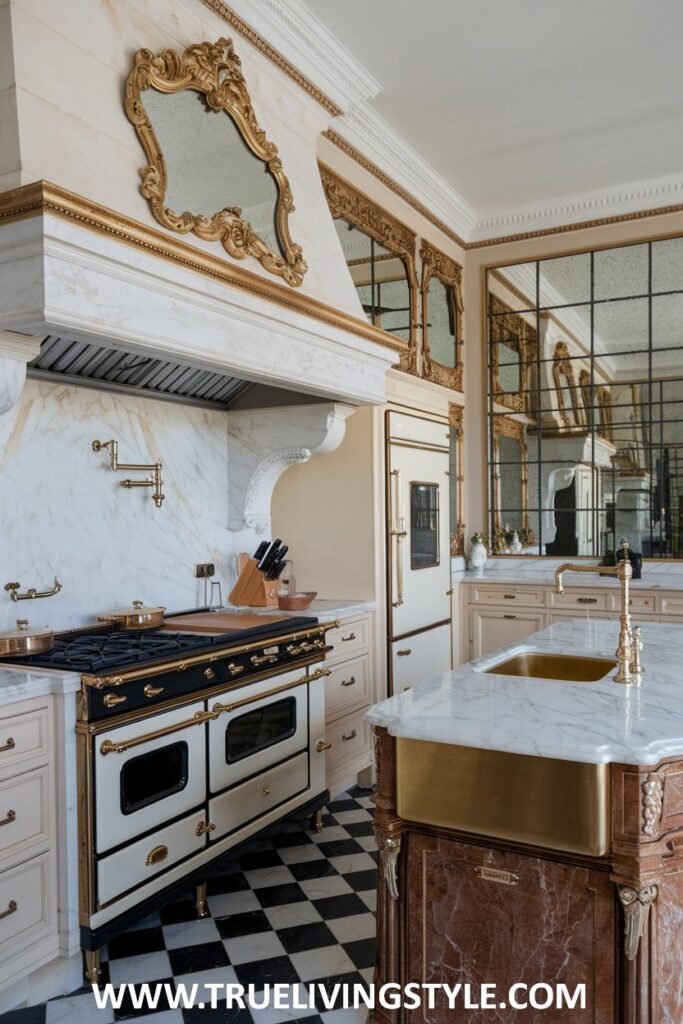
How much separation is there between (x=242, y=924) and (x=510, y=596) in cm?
337

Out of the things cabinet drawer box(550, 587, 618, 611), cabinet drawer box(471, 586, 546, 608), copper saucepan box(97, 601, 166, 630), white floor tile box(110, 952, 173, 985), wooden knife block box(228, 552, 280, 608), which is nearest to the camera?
white floor tile box(110, 952, 173, 985)

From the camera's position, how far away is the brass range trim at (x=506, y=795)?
1.79 m

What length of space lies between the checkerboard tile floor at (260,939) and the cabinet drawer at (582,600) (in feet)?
8.43

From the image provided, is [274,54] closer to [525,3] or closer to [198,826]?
[525,3]

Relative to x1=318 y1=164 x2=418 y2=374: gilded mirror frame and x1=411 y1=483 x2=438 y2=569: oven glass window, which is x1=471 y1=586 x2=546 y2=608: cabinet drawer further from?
x1=318 y1=164 x2=418 y2=374: gilded mirror frame

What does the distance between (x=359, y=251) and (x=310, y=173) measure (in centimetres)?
116

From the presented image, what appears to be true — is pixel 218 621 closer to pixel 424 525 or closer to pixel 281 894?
pixel 281 894

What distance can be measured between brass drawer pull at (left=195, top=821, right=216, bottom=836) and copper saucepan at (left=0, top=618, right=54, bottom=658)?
83cm

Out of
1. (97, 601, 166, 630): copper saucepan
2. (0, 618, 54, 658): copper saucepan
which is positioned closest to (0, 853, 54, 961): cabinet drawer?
(0, 618, 54, 658): copper saucepan

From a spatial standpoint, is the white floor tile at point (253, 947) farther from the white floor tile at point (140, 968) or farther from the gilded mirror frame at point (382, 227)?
the gilded mirror frame at point (382, 227)

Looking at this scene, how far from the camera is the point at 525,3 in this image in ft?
11.5

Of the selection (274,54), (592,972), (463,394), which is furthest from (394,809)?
(463,394)

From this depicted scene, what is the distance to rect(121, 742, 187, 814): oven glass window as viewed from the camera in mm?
2572

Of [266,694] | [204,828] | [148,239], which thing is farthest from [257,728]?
[148,239]
